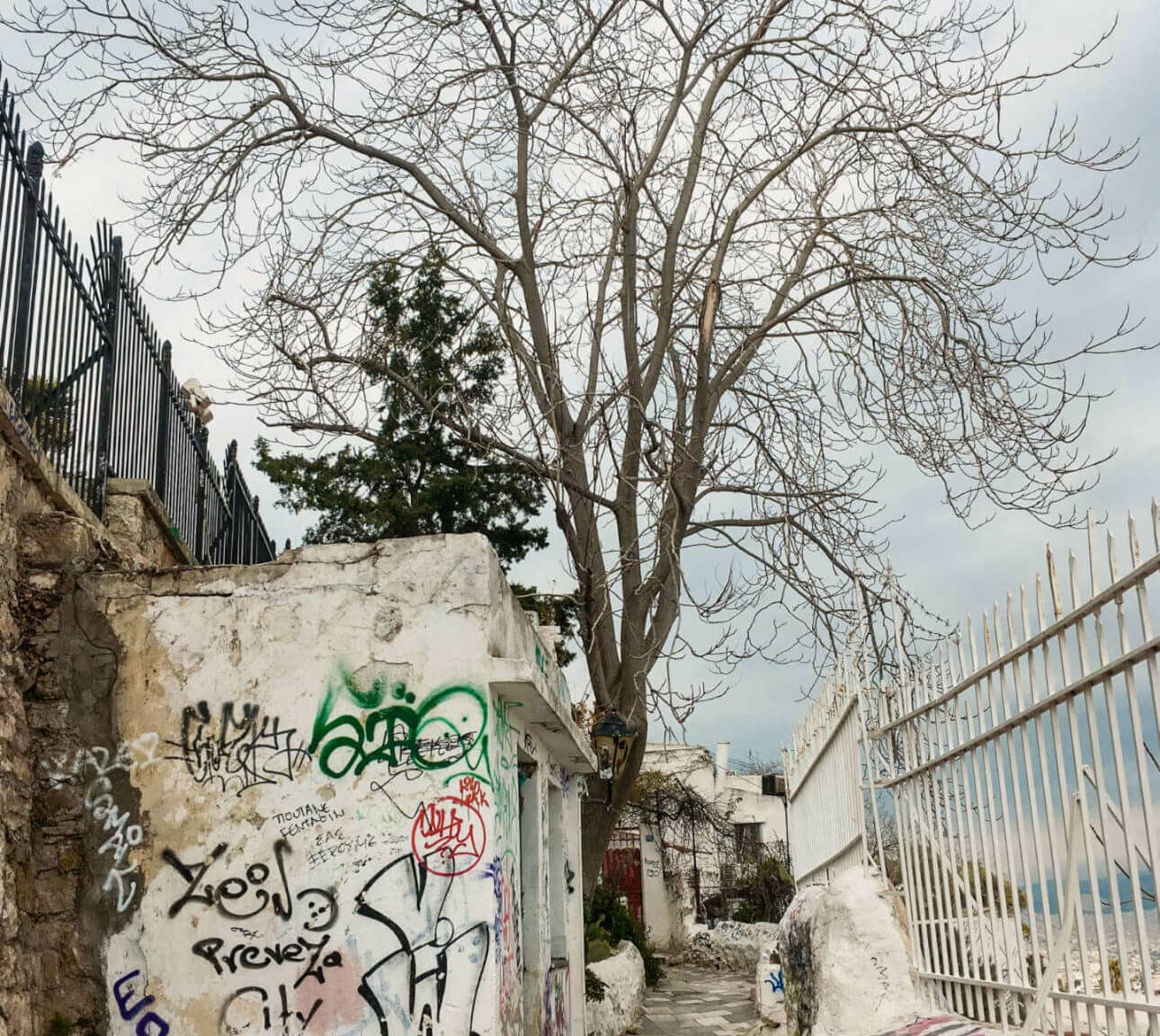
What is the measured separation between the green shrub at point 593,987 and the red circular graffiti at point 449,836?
8472 mm

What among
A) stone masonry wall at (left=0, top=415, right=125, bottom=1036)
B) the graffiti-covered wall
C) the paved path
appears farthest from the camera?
the paved path

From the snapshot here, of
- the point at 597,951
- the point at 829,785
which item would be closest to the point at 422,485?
the point at 597,951

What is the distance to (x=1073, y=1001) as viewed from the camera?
413cm

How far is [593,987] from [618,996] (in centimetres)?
101

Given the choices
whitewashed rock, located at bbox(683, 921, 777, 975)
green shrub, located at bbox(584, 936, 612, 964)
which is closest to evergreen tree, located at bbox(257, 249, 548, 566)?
green shrub, located at bbox(584, 936, 612, 964)

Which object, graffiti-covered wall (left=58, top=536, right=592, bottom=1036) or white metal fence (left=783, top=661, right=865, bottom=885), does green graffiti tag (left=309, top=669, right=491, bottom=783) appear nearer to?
graffiti-covered wall (left=58, top=536, right=592, bottom=1036)

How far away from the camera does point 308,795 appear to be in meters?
5.75

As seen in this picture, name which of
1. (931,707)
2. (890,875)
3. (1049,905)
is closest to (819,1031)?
(890,875)

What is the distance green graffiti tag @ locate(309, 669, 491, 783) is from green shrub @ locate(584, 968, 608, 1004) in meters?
8.61

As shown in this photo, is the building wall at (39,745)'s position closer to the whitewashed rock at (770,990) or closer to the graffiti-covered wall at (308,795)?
the graffiti-covered wall at (308,795)

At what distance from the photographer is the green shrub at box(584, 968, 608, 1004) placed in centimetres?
1358

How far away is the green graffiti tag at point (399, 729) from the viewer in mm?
5793

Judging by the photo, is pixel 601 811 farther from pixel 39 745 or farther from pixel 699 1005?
pixel 699 1005

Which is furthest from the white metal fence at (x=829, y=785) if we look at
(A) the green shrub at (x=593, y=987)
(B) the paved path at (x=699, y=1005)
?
(B) the paved path at (x=699, y=1005)
